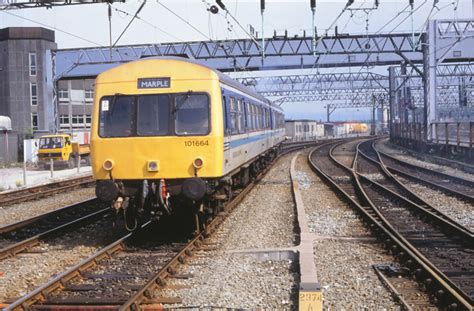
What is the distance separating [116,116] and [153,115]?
649 mm

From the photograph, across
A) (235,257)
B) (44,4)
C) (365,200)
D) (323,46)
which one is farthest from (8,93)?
(235,257)

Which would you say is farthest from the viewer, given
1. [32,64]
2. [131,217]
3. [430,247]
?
[32,64]

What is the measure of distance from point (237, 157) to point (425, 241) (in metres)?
4.22

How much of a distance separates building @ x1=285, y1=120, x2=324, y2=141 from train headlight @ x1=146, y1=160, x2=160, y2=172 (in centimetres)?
6823

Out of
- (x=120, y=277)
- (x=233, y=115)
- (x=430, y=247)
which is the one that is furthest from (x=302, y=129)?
(x=120, y=277)

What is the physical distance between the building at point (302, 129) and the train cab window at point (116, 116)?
67.9 m

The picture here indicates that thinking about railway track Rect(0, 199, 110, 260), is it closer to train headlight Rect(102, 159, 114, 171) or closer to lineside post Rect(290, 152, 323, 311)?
train headlight Rect(102, 159, 114, 171)

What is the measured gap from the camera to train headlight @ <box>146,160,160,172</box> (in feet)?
31.9

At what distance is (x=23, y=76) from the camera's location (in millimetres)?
57375

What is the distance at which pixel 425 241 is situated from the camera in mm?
9570

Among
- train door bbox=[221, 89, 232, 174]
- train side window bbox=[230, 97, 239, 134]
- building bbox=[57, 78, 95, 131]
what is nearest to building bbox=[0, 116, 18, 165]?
building bbox=[57, 78, 95, 131]

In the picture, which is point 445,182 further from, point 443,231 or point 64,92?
point 64,92

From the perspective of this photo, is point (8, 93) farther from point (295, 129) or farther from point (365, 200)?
point (365, 200)

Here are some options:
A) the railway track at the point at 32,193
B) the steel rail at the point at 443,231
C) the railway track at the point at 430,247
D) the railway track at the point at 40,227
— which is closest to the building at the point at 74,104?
the railway track at the point at 32,193
